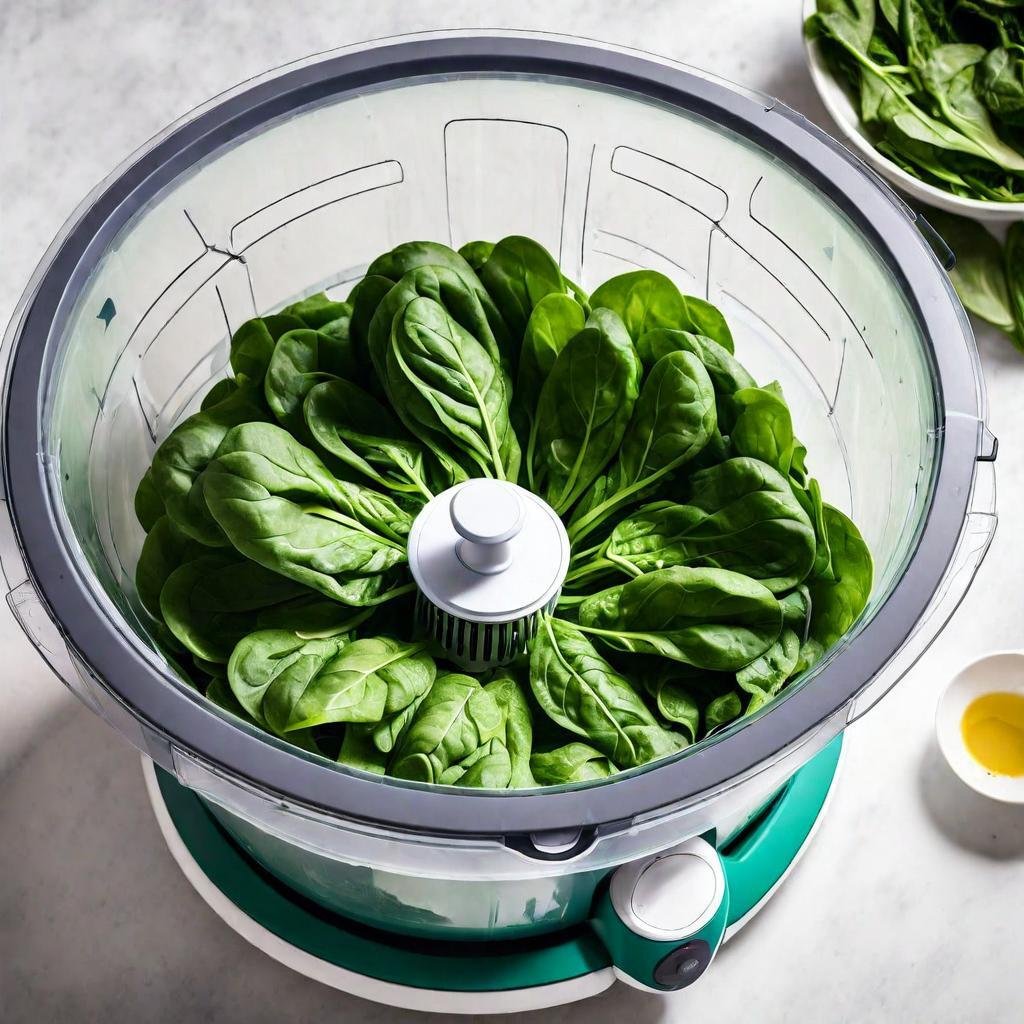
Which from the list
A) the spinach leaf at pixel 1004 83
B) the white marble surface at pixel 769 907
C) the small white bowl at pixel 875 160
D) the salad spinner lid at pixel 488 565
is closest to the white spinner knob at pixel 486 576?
the salad spinner lid at pixel 488 565

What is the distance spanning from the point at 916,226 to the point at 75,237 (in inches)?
19.1

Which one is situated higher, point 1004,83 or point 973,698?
point 1004,83

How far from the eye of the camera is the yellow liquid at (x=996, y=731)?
0.99 meters

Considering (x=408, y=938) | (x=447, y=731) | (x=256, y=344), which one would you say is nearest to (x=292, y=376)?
(x=256, y=344)

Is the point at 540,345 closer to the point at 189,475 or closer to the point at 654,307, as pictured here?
the point at 654,307

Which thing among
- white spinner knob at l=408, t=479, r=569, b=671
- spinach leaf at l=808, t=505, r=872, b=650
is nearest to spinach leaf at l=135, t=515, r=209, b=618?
white spinner knob at l=408, t=479, r=569, b=671

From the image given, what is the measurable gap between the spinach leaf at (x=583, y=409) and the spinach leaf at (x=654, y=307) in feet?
0.12

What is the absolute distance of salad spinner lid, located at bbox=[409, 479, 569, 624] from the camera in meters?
0.71

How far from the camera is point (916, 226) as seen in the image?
2.55 feet

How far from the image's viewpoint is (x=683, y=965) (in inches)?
32.2

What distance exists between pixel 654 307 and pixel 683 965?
41cm

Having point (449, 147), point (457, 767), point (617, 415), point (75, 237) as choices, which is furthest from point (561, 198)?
point (457, 767)

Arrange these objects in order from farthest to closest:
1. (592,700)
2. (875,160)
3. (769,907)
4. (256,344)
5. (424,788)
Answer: (875,160), (769,907), (256,344), (592,700), (424,788)

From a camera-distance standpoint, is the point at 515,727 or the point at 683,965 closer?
the point at 515,727
